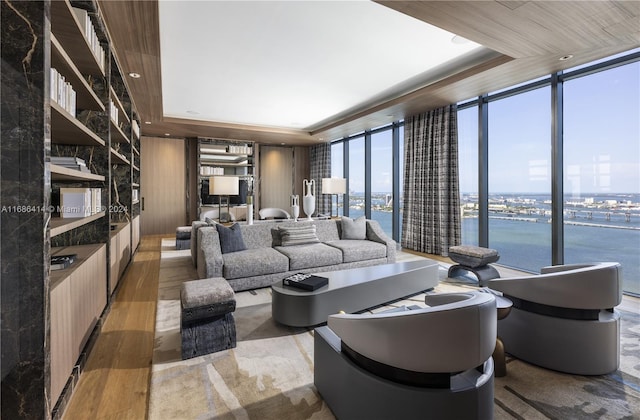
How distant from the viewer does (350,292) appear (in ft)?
8.79

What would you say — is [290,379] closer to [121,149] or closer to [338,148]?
[121,149]

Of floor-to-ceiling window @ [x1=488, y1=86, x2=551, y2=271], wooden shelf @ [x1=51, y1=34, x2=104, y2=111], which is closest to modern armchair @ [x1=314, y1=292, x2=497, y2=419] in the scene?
wooden shelf @ [x1=51, y1=34, x2=104, y2=111]

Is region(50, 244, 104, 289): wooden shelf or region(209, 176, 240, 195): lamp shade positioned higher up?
region(209, 176, 240, 195): lamp shade

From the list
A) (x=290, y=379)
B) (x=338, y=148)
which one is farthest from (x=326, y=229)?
(x=338, y=148)

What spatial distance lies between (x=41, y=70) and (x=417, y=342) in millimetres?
A: 1930

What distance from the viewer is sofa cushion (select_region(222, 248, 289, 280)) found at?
3.32 m

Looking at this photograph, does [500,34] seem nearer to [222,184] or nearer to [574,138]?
[574,138]

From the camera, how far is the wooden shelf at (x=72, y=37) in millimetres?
1875

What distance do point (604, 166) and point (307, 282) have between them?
378 cm

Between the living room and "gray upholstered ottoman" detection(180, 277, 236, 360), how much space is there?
418 millimetres

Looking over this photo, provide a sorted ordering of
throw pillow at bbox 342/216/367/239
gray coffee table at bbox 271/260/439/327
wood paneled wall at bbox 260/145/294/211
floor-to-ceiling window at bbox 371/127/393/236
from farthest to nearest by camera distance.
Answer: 1. wood paneled wall at bbox 260/145/294/211
2. floor-to-ceiling window at bbox 371/127/393/236
3. throw pillow at bbox 342/216/367/239
4. gray coffee table at bbox 271/260/439/327

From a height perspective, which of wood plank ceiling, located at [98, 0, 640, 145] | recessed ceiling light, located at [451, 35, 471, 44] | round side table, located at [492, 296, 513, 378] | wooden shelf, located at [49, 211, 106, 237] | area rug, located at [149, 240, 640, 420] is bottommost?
area rug, located at [149, 240, 640, 420]

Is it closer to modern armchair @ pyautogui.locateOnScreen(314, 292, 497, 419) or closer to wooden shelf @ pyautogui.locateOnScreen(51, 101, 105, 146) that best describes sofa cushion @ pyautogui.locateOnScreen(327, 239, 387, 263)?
modern armchair @ pyautogui.locateOnScreen(314, 292, 497, 419)

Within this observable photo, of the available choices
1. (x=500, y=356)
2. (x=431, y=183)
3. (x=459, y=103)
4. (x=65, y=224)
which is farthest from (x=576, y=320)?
(x=459, y=103)
